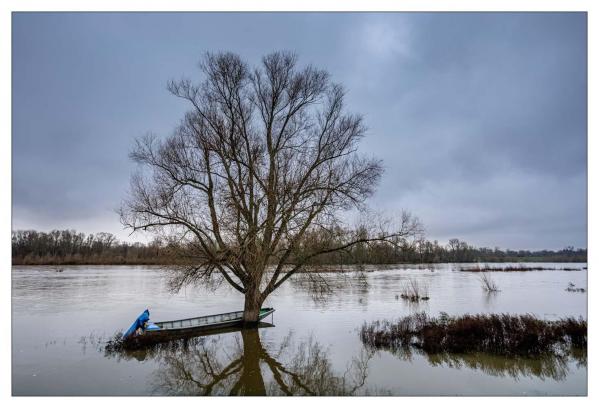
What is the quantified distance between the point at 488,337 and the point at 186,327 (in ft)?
35.2

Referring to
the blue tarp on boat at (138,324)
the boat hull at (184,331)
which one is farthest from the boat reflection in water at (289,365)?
the blue tarp on boat at (138,324)

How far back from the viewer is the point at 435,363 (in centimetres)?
1205

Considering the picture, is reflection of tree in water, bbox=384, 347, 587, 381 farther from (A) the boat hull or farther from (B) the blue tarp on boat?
(B) the blue tarp on boat

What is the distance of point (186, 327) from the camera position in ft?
50.9

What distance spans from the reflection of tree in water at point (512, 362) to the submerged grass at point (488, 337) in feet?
1.28

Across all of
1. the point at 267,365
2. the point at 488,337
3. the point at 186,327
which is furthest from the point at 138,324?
the point at 488,337

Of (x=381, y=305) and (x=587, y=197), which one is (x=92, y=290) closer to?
(x=381, y=305)

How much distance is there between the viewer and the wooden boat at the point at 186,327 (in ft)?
46.5

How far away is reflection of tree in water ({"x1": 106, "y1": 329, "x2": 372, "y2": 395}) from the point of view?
993cm

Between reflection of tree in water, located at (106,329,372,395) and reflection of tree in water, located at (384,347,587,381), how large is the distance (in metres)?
2.09

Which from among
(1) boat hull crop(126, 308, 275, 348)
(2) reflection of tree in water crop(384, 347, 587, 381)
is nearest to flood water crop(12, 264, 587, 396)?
(2) reflection of tree in water crop(384, 347, 587, 381)

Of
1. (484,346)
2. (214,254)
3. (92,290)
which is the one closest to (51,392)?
(214,254)

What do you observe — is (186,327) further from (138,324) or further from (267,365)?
(267,365)

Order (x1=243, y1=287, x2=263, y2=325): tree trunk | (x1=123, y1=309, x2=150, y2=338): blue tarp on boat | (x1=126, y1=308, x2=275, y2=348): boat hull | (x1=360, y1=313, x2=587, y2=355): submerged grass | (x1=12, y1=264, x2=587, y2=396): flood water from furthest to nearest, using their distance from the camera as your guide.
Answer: (x1=243, y1=287, x2=263, y2=325): tree trunk → (x1=123, y1=309, x2=150, y2=338): blue tarp on boat → (x1=126, y1=308, x2=275, y2=348): boat hull → (x1=360, y1=313, x2=587, y2=355): submerged grass → (x1=12, y1=264, x2=587, y2=396): flood water
